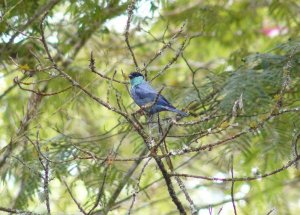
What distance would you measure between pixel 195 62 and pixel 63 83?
272cm

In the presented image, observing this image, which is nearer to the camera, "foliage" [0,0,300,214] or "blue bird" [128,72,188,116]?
"foliage" [0,0,300,214]

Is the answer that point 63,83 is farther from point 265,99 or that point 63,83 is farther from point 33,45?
point 265,99

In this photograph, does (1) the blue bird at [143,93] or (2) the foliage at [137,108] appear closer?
(2) the foliage at [137,108]

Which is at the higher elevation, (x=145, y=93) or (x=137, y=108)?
(x=137, y=108)

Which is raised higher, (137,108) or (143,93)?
(137,108)

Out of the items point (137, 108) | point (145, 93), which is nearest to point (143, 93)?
point (145, 93)

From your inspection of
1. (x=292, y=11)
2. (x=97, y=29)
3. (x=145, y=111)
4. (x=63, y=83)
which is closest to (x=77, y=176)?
(x=63, y=83)

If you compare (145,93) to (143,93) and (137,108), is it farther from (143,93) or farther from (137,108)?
(137,108)

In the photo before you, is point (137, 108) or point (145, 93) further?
point (137, 108)

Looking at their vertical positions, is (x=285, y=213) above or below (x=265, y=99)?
above

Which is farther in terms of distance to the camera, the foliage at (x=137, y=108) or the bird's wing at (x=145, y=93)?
the bird's wing at (x=145, y=93)

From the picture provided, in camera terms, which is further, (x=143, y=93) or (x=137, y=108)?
(x=137, y=108)

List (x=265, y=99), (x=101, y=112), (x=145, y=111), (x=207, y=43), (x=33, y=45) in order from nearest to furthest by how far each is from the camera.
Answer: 1. (x=145, y=111)
2. (x=265, y=99)
3. (x=33, y=45)
4. (x=207, y=43)
5. (x=101, y=112)

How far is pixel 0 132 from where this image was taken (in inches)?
248
